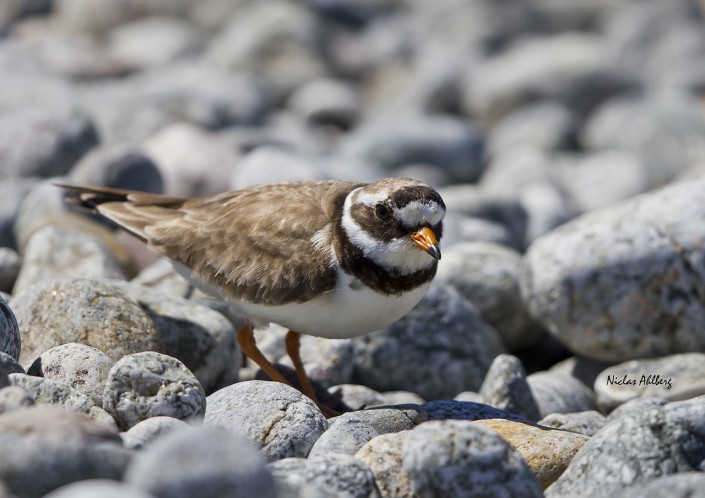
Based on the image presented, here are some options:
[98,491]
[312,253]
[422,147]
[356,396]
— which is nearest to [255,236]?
[312,253]

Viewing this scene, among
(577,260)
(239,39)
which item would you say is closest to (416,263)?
(577,260)

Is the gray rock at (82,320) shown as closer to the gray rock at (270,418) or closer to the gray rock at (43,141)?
the gray rock at (270,418)

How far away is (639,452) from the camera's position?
4469mm

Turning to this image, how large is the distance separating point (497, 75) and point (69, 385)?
457 inches

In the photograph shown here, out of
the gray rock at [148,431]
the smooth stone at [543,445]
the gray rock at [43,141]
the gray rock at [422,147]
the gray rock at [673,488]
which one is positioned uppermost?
the gray rock at [673,488]

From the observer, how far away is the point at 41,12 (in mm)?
17562

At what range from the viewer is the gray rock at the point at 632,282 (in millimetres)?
7000

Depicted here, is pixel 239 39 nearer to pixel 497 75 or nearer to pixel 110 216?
pixel 497 75

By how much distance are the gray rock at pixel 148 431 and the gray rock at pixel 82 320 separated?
121 cm

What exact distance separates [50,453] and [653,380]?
14.6 ft

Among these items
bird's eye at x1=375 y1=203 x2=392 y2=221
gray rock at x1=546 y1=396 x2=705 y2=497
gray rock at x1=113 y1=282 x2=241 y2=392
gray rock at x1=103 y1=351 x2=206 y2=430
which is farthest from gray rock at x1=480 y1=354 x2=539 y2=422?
gray rock at x1=103 y1=351 x2=206 y2=430

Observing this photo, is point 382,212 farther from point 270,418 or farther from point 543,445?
point 543,445

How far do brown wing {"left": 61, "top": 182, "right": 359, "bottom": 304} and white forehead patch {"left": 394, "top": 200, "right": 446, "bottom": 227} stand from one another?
0.53m

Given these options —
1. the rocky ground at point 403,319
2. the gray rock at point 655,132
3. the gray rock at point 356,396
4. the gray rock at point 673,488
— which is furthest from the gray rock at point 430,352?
the gray rock at point 655,132
